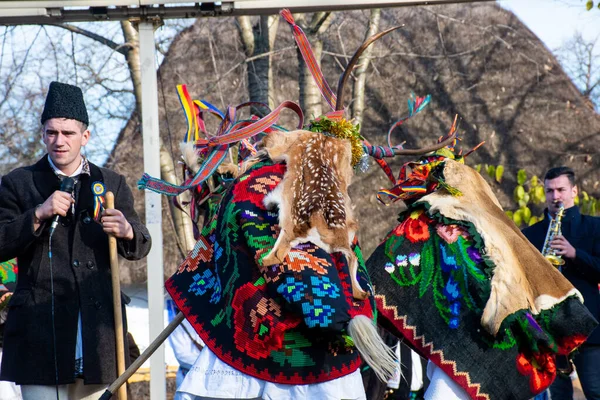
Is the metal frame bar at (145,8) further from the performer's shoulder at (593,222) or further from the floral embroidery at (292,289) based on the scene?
the floral embroidery at (292,289)

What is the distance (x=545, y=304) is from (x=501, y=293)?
0.95ft

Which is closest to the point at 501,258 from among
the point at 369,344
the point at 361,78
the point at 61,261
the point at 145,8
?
the point at 369,344

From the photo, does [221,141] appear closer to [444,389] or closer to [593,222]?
[444,389]

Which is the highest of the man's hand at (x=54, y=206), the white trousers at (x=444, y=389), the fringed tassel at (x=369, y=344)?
the man's hand at (x=54, y=206)

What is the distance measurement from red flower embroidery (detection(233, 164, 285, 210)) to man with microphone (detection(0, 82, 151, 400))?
0.70 meters

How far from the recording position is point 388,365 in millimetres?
3365

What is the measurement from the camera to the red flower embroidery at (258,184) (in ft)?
11.6

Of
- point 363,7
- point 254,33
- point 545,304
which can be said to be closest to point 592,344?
point 545,304

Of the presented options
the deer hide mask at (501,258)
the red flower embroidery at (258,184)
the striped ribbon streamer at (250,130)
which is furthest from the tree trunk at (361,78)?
the red flower embroidery at (258,184)

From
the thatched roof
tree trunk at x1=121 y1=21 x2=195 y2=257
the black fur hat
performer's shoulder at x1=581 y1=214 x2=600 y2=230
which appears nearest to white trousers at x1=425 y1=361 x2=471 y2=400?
the black fur hat

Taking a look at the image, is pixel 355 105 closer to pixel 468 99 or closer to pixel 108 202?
pixel 468 99

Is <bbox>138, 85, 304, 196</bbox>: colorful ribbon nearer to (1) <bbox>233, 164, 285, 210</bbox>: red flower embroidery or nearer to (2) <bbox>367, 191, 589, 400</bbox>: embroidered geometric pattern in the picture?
(1) <bbox>233, 164, 285, 210</bbox>: red flower embroidery

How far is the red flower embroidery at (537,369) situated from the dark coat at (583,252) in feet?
5.14

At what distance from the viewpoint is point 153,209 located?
561 centimetres
